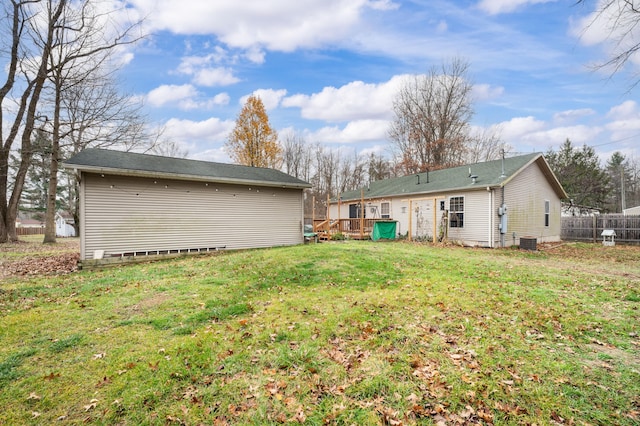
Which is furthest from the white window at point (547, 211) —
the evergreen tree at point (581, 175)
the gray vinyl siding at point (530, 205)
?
the evergreen tree at point (581, 175)

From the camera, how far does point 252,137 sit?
25.5 meters

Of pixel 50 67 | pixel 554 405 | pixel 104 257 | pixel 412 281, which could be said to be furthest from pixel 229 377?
pixel 50 67

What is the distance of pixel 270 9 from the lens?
10383 mm

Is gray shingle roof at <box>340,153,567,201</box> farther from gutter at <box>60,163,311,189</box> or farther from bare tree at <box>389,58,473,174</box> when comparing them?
bare tree at <box>389,58,473,174</box>

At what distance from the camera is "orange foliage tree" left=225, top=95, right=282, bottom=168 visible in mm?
25375

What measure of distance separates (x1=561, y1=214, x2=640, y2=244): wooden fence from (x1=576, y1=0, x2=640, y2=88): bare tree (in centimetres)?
1604

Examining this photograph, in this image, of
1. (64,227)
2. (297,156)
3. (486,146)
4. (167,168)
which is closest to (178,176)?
(167,168)

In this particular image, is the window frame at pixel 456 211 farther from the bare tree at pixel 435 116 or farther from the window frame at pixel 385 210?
the bare tree at pixel 435 116

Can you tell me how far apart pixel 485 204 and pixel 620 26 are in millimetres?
10252

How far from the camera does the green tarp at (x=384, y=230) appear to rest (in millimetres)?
16406

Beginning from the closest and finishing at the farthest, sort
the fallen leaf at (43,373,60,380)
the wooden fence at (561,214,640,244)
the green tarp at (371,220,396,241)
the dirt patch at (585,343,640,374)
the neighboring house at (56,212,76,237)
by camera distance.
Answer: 1. the fallen leaf at (43,373,60,380)
2. the dirt patch at (585,343,640,374)
3. the wooden fence at (561,214,640,244)
4. the green tarp at (371,220,396,241)
5. the neighboring house at (56,212,76,237)

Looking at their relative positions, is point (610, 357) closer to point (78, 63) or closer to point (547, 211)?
point (547, 211)

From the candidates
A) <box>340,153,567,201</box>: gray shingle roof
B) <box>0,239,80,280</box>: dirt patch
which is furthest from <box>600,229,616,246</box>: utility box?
<box>0,239,80,280</box>: dirt patch

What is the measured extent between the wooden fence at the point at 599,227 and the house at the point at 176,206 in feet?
55.9
